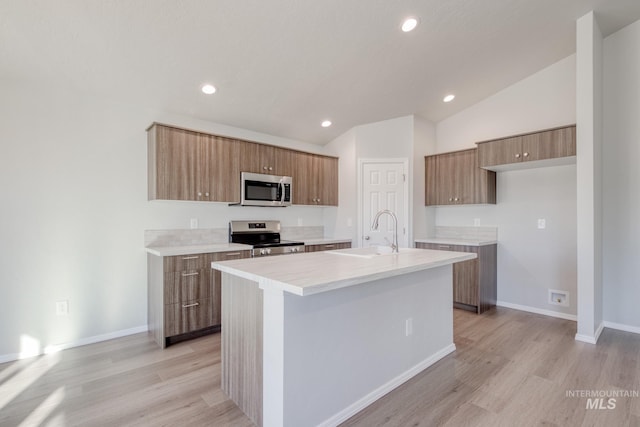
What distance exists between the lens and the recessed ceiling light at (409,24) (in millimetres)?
2650

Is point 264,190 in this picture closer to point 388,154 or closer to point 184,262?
point 184,262

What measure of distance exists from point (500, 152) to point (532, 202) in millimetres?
834

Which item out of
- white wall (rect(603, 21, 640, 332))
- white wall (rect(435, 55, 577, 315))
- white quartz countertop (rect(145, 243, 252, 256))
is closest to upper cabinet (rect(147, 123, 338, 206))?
white quartz countertop (rect(145, 243, 252, 256))

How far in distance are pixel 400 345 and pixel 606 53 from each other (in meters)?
3.81

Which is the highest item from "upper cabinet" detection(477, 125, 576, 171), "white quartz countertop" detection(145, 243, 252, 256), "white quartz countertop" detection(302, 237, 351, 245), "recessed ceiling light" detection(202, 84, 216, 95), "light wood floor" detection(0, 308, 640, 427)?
"recessed ceiling light" detection(202, 84, 216, 95)

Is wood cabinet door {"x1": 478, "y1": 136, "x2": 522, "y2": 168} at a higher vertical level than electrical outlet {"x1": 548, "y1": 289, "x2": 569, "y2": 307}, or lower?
higher

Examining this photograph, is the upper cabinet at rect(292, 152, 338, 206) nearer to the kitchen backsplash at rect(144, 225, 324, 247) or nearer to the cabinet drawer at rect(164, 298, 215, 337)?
the kitchen backsplash at rect(144, 225, 324, 247)

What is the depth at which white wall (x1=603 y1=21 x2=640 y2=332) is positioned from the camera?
3.20 meters

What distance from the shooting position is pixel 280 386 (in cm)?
160

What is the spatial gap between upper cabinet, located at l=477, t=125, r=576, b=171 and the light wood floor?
184 centimetres

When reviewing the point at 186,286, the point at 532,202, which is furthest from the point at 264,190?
the point at 532,202

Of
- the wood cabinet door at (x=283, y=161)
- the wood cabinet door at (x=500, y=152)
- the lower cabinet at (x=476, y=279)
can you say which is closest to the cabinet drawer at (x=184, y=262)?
the wood cabinet door at (x=283, y=161)

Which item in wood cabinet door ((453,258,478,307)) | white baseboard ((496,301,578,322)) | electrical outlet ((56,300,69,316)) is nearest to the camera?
electrical outlet ((56,300,69,316))

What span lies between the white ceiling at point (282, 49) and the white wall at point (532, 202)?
0.95 ft
